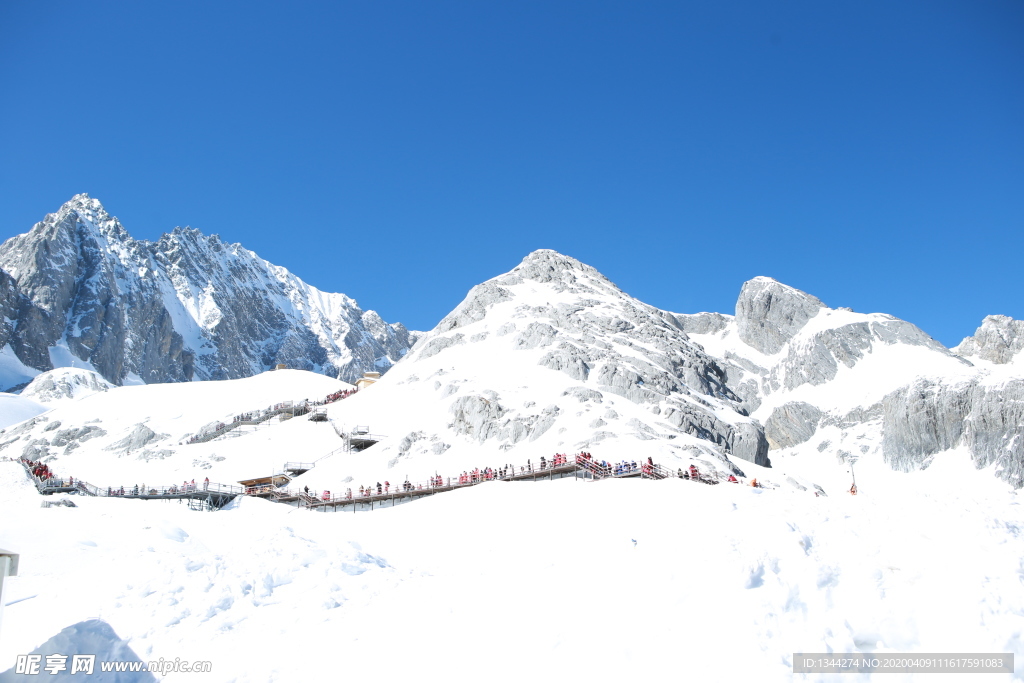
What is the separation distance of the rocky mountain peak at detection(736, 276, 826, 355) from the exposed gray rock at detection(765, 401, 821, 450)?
30.4 meters

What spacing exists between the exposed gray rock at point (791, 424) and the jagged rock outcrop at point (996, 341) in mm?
41940

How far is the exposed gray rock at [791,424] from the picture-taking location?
134500 millimetres

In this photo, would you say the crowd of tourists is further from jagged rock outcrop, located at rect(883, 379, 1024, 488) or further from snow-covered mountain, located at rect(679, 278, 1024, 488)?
snow-covered mountain, located at rect(679, 278, 1024, 488)

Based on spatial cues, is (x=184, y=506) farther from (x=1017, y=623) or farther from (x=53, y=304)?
(x=53, y=304)

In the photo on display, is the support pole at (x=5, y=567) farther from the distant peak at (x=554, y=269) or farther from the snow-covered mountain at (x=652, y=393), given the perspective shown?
the distant peak at (x=554, y=269)

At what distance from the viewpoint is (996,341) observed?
Result: 149000mm

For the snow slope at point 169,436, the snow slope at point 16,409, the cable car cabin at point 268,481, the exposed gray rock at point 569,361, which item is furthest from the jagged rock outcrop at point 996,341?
the snow slope at point 16,409

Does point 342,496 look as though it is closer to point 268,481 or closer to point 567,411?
point 268,481

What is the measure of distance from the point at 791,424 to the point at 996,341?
165 feet

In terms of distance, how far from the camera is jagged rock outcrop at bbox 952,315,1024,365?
146625 mm

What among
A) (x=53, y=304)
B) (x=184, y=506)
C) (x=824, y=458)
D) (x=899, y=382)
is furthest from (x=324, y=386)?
(x=53, y=304)

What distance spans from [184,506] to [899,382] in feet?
399

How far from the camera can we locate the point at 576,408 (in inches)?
2408

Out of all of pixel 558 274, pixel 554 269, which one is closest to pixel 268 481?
pixel 558 274
